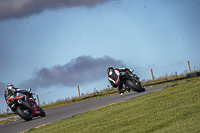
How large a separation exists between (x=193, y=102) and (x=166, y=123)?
2455mm

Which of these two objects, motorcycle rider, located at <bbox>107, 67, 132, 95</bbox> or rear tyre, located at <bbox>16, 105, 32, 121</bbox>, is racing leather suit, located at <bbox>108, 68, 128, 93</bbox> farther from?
rear tyre, located at <bbox>16, 105, 32, 121</bbox>

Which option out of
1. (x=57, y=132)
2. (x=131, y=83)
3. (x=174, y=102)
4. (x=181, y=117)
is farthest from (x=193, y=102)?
(x=131, y=83)

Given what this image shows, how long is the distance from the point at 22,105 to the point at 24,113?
418 mm

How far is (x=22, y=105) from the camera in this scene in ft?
50.5

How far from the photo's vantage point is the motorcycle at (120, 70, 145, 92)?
1761 cm

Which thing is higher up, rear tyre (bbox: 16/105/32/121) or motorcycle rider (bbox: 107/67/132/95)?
motorcycle rider (bbox: 107/67/132/95)

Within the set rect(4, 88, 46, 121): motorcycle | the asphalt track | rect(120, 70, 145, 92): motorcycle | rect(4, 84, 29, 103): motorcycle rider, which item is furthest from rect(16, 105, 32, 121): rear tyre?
rect(120, 70, 145, 92): motorcycle

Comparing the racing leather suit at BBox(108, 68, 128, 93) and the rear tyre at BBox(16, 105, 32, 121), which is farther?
the racing leather suit at BBox(108, 68, 128, 93)

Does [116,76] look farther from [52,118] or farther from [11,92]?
[11,92]

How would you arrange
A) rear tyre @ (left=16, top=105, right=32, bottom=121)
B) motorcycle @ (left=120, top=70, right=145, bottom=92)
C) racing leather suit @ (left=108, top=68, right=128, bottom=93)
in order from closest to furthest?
rear tyre @ (left=16, top=105, right=32, bottom=121) → motorcycle @ (left=120, top=70, right=145, bottom=92) → racing leather suit @ (left=108, top=68, right=128, bottom=93)

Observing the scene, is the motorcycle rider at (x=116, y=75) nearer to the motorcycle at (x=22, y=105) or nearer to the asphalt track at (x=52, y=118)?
the asphalt track at (x=52, y=118)

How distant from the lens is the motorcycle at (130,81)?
17.6 metres

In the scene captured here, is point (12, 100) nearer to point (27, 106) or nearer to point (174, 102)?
point (27, 106)

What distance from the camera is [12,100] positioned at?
1528 centimetres
